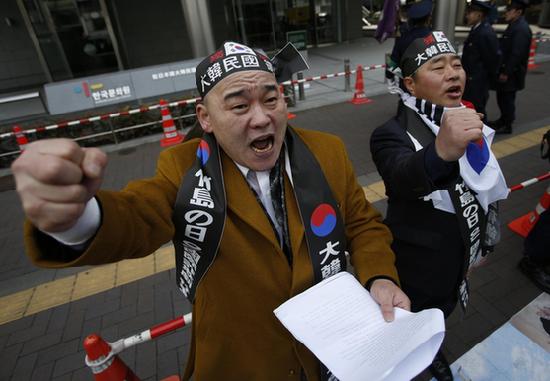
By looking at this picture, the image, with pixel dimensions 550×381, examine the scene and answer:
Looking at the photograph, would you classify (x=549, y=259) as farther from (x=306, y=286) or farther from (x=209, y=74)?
(x=209, y=74)

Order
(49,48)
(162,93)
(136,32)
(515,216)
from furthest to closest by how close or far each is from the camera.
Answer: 1. (136,32)
2. (49,48)
3. (162,93)
4. (515,216)

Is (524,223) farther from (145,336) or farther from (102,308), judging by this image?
(102,308)

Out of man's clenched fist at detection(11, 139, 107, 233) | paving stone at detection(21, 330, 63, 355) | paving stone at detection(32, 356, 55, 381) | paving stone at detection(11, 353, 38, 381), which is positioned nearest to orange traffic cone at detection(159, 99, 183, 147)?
paving stone at detection(21, 330, 63, 355)

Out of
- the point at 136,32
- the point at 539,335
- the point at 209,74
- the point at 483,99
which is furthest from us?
the point at 136,32

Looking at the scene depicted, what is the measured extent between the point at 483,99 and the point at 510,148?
0.95 metres

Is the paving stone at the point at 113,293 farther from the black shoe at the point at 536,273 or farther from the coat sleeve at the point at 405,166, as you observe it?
the black shoe at the point at 536,273

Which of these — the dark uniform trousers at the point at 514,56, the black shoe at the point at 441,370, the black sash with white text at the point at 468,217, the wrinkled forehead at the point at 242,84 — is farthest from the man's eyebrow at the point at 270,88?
the dark uniform trousers at the point at 514,56

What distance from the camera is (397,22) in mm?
8547

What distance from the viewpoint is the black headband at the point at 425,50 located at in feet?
6.10

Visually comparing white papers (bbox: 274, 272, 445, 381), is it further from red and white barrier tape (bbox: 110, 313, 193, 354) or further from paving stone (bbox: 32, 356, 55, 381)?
paving stone (bbox: 32, 356, 55, 381)

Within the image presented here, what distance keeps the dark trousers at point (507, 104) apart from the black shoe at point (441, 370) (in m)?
5.45

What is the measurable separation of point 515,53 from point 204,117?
6.42 metres

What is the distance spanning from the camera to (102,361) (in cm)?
169

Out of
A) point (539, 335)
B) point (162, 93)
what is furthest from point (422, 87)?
point (162, 93)
